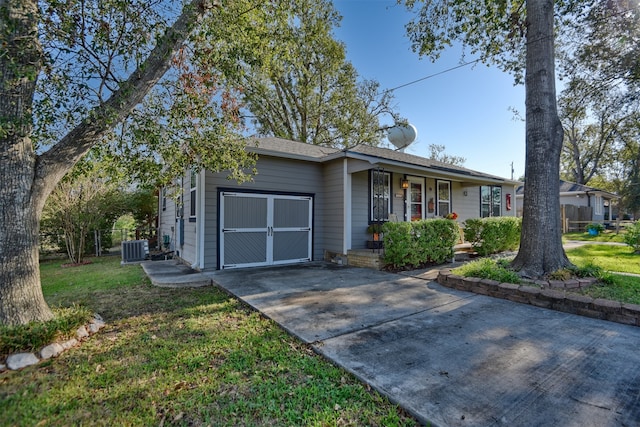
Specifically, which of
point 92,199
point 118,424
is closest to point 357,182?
point 118,424

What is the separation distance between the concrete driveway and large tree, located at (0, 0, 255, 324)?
108 inches

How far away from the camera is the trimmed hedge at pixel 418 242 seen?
6.86 metres

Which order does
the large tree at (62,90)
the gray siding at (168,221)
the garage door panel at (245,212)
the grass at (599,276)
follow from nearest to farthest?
the large tree at (62,90) → the grass at (599,276) → the garage door panel at (245,212) → the gray siding at (168,221)

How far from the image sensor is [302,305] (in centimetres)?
432

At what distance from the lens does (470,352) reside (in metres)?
2.82

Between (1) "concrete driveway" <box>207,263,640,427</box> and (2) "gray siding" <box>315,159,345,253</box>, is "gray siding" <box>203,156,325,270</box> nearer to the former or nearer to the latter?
(2) "gray siding" <box>315,159,345,253</box>

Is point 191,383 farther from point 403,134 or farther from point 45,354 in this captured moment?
point 403,134

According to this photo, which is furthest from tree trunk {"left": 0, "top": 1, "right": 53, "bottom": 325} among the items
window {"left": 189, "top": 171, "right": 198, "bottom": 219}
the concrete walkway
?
window {"left": 189, "top": 171, "right": 198, "bottom": 219}

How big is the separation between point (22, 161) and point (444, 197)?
11.1 metres

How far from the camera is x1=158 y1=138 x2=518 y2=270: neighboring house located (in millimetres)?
6973

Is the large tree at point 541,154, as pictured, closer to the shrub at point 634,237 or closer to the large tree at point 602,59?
the large tree at point 602,59

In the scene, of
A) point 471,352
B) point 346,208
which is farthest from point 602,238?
point 471,352

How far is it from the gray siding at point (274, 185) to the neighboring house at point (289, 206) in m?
0.02

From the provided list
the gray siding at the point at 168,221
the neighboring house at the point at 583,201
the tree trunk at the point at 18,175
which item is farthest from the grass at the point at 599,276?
the neighboring house at the point at 583,201
